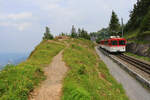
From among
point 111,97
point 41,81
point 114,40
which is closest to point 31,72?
point 41,81

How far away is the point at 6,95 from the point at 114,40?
22957 mm

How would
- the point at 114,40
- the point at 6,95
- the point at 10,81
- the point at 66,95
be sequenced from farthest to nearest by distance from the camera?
the point at 114,40
the point at 10,81
the point at 66,95
the point at 6,95

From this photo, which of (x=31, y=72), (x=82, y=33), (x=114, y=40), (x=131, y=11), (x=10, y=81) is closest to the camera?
(x=10, y=81)

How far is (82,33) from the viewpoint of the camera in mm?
95375

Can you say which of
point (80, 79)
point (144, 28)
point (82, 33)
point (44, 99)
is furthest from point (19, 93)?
point (82, 33)

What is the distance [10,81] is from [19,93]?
6.00 feet

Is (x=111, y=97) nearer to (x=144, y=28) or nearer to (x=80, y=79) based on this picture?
(x=80, y=79)

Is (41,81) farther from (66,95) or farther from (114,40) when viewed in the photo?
(114,40)

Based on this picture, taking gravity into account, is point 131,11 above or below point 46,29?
above

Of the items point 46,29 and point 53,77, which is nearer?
point 53,77

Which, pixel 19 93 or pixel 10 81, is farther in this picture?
pixel 10 81

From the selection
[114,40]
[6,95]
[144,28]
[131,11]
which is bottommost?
[6,95]

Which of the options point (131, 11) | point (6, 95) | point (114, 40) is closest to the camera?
point (6, 95)

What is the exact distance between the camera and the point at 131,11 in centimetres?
5453
